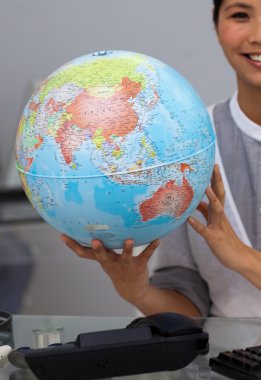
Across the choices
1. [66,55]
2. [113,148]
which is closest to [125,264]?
[113,148]

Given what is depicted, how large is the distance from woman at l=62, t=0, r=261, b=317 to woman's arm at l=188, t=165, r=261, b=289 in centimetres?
1

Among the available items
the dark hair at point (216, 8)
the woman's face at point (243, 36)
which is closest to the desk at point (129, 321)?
the woman's face at point (243, 36)

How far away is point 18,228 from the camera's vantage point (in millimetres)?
3869

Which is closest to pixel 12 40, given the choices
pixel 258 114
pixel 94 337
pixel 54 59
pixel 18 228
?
pixel 54 59

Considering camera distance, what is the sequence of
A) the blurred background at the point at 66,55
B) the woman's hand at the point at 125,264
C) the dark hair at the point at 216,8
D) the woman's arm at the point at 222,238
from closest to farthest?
1. the woman's hand at the point at 125,264
2. the woman's arm at the point at 222,238
3. the dark hair at the point at 216,8
4. the blurred background at the point at 66,55

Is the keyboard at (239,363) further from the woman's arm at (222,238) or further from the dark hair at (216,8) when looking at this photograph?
the dark hair at (216,8)

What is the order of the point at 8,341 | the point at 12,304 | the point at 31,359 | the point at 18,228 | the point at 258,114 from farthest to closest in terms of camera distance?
the point at 18,228
the point at 12,304
the point at 258,114
the point at 8,341
the point at 31,359

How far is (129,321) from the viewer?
1.62 m

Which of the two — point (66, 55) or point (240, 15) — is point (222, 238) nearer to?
point (240, 15)

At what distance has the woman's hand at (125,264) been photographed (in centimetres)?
152

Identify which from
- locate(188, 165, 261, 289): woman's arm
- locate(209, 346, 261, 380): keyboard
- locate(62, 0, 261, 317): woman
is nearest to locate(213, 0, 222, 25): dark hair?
locate(62, 0, 261, 317): woman

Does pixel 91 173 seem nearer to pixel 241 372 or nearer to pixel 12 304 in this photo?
pixel 241 372

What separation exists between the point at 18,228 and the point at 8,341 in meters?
2.35

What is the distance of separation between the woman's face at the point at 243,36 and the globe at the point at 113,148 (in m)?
0.45
